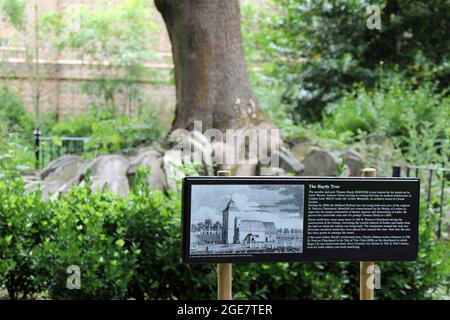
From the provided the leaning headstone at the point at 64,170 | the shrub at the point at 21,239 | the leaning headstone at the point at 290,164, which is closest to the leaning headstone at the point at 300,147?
the leaning headstone at the point at 290,164

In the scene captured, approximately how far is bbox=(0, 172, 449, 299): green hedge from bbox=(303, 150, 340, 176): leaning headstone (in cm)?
254

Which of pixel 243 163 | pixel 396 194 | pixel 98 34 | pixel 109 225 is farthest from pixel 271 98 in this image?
pixel 396 194

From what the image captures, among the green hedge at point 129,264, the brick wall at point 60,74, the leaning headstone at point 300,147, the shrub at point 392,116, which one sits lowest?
the green hedge at point 129,264

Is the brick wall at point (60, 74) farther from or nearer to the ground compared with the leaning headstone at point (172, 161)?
farther from the ground

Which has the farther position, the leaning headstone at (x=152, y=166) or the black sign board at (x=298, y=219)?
the leaning headstone at (x=152, y=166)

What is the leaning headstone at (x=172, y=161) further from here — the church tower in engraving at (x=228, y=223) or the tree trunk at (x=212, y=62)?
the church tower in engraving at (x=228, y=223)

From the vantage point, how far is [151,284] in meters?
5.41

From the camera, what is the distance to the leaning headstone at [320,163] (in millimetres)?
8204

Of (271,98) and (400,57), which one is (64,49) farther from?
(400,57)

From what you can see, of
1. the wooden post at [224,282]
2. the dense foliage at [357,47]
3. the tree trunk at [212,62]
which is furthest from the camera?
the dense foliage at [357,47]

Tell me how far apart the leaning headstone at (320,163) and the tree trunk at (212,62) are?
2.09ft

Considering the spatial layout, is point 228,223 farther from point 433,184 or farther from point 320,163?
point 433,184
